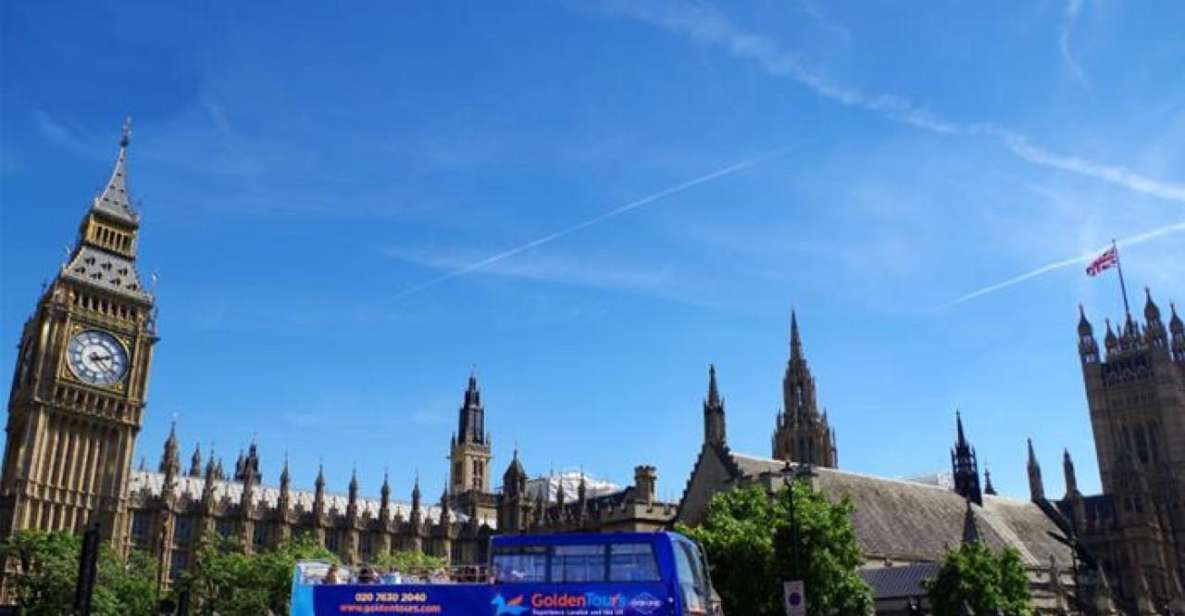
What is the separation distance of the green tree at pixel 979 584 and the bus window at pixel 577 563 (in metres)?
29.4

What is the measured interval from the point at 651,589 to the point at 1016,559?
35732mm

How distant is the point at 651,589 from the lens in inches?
1161

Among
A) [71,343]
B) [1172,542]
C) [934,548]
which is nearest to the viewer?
[934,548]

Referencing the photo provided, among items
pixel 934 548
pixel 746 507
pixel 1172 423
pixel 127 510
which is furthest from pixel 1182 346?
pixel 127 510

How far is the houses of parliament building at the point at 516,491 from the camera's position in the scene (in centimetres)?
7256

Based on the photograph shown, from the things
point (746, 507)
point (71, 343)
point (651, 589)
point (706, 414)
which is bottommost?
point (651, 589)

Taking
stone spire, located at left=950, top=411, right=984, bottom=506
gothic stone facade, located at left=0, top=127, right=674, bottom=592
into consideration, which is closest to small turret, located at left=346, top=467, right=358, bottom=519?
gothic stone facade, located at left=0, top=127, right=674, bottom=592

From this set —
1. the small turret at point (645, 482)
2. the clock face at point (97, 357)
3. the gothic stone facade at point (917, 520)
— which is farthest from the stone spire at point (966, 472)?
the clock face at point (97, 357)

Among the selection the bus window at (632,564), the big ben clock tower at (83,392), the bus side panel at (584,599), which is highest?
the big ben clock tower at (83,392)

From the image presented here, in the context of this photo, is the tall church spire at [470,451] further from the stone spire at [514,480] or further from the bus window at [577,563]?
the bus window at [577,563]

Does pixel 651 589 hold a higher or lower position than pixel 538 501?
lower

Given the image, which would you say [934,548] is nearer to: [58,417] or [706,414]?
[706,414]

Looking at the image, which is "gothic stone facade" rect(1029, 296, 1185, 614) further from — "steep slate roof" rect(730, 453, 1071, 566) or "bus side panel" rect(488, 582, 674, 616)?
"bus side panel" rect(488, 582, 674, 616)

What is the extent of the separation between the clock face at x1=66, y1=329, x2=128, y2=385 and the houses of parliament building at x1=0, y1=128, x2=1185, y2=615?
0.14 metres
